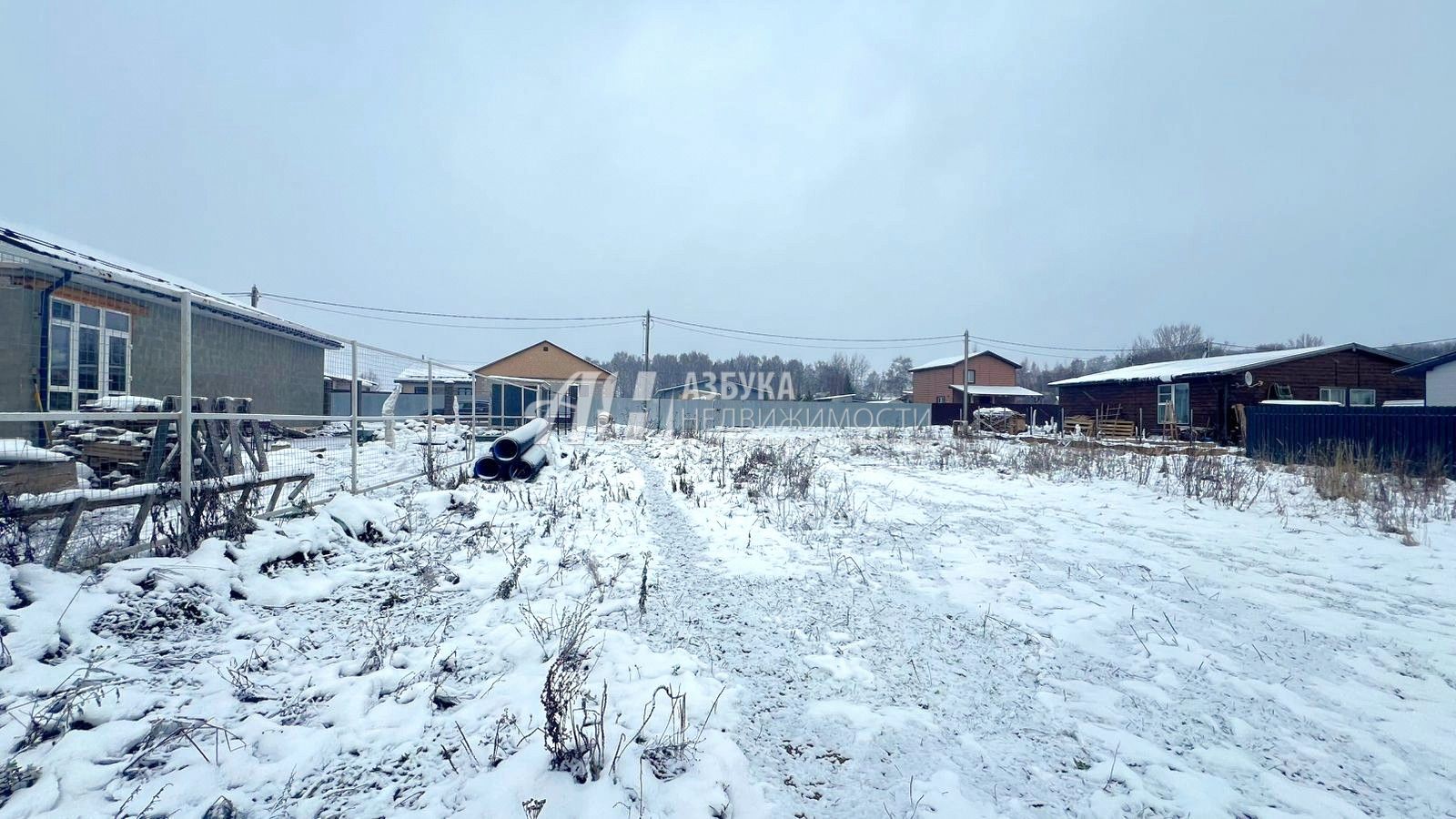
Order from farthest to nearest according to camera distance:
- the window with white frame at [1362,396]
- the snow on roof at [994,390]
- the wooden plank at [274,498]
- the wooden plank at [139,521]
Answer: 1. the snow on roof at [994,390]
2. the window with white frame at [1362,396]
3. the wooden plank at [274,498]
4. the wooden plank at [139,521]

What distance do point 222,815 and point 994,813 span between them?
236 cm

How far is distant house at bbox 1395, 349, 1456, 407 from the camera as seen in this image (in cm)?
1642

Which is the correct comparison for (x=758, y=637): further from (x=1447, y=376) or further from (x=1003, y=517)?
(x=1447, y=376)

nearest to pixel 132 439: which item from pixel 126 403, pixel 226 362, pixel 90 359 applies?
pixel 126 403

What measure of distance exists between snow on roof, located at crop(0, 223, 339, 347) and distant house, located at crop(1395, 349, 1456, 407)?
28.2 m

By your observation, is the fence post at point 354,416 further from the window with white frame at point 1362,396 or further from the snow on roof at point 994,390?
the snow on roof at point 994,390

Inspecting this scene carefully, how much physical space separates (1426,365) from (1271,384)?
4167 mm

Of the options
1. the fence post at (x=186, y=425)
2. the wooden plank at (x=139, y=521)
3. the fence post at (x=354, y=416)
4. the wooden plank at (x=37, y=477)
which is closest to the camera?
the wooden plank at (x=37, y=477)

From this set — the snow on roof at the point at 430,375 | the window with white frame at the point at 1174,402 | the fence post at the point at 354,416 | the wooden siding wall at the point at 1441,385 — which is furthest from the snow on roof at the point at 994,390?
the fence post at the point at 354,416

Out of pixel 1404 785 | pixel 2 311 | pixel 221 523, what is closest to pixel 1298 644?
pixel 1404 785

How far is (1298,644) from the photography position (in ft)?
9.50

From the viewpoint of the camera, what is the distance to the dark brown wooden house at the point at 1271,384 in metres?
18.1

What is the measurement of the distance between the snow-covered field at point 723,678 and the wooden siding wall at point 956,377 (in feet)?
112

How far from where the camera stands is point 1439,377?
55.7 ft
